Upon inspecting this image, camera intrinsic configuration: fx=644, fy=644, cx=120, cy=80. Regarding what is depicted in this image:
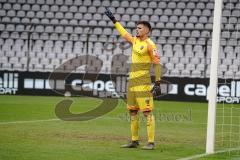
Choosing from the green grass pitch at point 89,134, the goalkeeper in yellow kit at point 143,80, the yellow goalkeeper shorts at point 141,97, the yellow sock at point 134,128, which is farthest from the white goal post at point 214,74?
the yellow sock at point 134,128

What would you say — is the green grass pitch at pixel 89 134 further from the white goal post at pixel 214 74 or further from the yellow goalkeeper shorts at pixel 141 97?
the yellow goalkeeper shorts at pixel 141 97

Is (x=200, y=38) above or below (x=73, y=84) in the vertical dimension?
above

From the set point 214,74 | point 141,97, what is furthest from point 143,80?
point 214,74

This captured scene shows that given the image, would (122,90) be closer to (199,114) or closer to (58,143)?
(199,114)

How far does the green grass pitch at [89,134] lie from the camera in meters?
9.98

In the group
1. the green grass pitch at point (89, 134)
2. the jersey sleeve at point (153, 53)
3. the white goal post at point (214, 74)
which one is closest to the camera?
the green grass pitch at point (89, 134)

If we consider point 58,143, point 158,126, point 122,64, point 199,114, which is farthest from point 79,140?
point 122,64

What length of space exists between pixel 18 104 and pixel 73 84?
5.22 metres

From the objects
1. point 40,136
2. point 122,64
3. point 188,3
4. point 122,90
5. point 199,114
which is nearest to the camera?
point 40,136

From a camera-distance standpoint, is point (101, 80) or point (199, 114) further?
point (101, 80)

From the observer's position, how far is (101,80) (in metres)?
26.7


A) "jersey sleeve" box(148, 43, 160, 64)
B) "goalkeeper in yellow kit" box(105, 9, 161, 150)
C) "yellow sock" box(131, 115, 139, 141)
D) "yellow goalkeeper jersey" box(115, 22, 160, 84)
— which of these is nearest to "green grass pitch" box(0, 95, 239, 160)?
"yellow sock" box(131, 115, 139, 141)

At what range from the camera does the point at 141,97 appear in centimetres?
1116

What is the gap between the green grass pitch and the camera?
32.8ft
